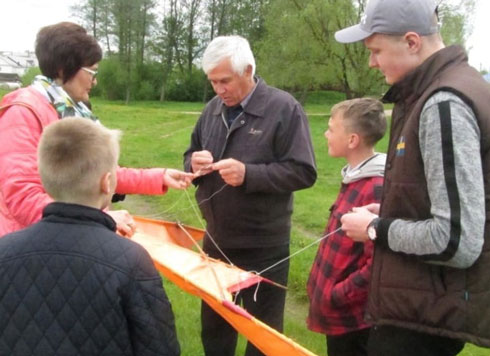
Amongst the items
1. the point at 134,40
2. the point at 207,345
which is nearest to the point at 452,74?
the point at 207,345

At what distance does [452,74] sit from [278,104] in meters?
1.58

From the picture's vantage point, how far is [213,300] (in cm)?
273

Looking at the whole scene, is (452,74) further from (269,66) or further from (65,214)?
(269,66)

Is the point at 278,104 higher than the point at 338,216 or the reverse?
higher

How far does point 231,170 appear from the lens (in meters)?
3.29

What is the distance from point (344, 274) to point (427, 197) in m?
1.04

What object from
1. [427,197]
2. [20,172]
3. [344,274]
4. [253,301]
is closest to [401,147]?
[427,197]

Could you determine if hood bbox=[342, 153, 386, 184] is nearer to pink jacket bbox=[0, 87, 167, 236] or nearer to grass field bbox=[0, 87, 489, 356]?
pink jacket bbox=[0, 87, 167, 236]

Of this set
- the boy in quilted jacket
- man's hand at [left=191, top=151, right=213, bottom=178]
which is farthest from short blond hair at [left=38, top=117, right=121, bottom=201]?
man's hand at [left=191, top=151, right=213, bottom=178]

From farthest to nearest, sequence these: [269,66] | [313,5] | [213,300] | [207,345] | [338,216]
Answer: [269,66] < [313,5] < [207,345] < [338,216] < [213,300]

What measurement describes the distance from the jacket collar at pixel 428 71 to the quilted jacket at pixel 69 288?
1238mm

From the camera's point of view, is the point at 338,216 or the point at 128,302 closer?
the point at 128,302

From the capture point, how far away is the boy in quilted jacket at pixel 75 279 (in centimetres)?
185

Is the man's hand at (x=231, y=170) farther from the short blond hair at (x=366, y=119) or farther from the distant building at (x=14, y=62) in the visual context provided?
the distant building at (x=14, y=62)
